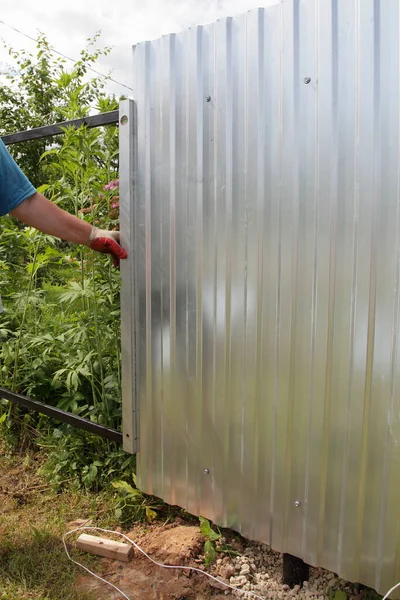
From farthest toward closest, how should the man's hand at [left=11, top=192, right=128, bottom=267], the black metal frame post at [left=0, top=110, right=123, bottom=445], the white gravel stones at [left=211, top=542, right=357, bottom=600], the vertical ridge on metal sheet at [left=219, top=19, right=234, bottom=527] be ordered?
1. the black metal frame post at [left=0, top=110, right=123, bottom=445]
2. the man's hand at [left=11, top=192, right=128, bottom=267]
3. the white gravel stones at [left=211, top=542, right=357, bottom=600]
4. the vertical ridge on metal sheet at [left=219, top=19, right=234, bottom=527]

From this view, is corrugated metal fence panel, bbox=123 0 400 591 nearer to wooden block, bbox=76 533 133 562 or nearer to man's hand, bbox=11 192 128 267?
man's hand, bbox=11 192 128 267

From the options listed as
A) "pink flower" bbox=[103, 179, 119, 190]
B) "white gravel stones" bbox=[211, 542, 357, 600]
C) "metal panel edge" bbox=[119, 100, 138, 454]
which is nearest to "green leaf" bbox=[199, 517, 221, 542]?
"white gravel stones" bbox=[211, 542, 357, 600]

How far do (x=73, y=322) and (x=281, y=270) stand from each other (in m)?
1.90

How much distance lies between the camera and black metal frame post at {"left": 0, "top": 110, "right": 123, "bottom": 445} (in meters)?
2.39

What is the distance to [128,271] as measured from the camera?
7.22 ft

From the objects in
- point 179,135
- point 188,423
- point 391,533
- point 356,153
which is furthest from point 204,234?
point 391,533

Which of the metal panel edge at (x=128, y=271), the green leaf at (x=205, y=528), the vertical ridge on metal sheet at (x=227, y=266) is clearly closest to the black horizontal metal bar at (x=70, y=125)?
the metal panel edge at (x=128, y=271)

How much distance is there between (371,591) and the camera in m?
1.96

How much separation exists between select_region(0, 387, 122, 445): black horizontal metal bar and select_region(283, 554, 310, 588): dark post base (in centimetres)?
99

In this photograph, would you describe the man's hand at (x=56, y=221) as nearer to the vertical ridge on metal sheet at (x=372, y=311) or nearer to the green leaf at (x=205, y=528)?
the vertical ridge on metal sheet at (x=372, y=311)

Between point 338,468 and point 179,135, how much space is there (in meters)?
1.48

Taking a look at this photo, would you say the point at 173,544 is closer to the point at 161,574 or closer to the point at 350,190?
the point at 161,574

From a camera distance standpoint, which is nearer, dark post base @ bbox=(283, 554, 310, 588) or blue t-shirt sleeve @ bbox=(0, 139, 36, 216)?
dark post base @ bbox=(283, 554, 310, 588)

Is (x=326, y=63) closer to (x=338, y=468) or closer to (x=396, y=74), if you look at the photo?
(x=396, y=74)
